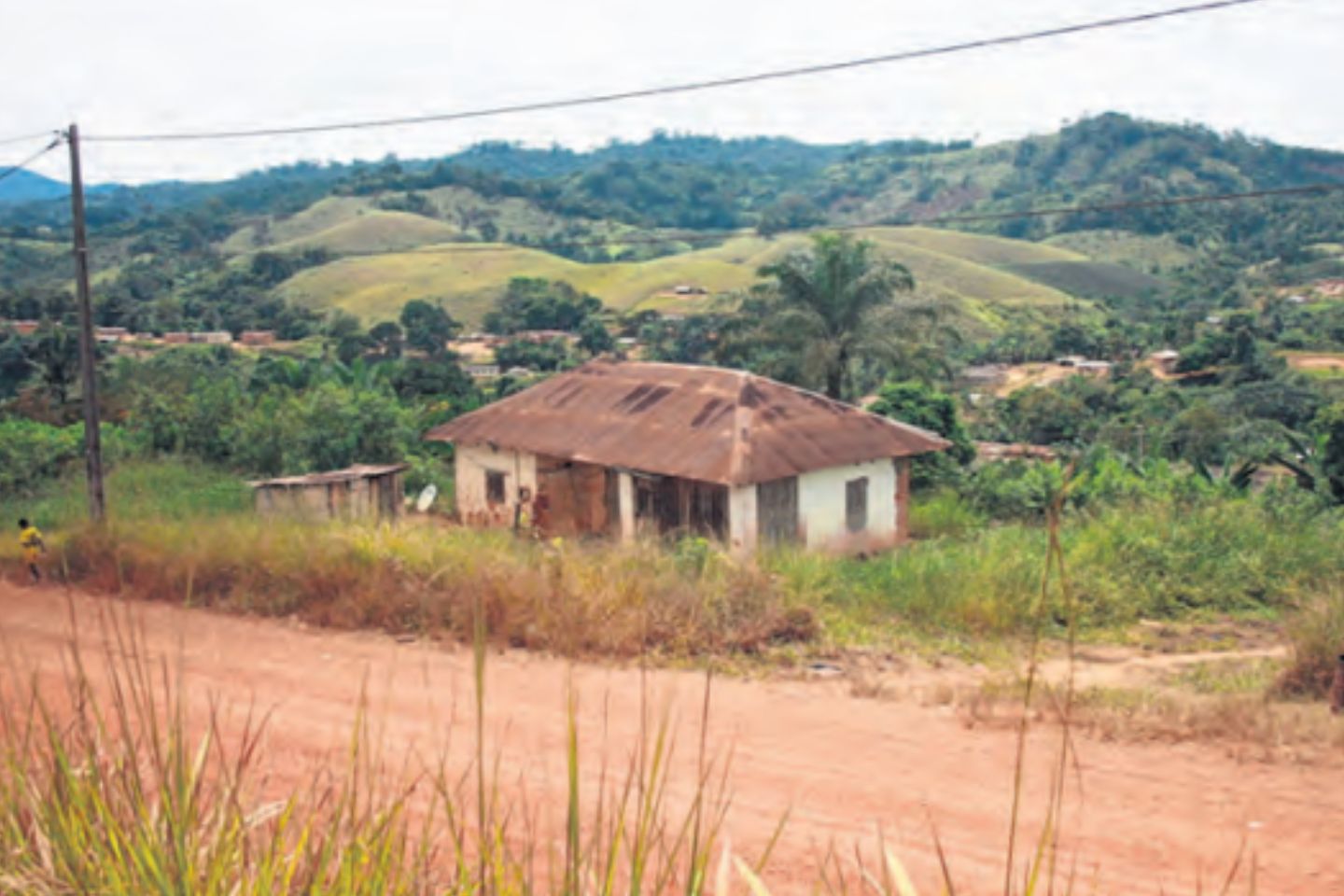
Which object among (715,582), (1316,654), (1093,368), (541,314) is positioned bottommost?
(1093,368)

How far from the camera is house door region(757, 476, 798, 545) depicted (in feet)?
56.8

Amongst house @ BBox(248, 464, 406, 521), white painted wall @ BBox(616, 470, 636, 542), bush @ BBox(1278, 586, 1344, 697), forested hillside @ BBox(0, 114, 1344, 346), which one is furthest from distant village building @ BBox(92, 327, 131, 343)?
bush @ BBox(1278, 586, 1344, 697)

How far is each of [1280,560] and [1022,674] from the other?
22.7 ft

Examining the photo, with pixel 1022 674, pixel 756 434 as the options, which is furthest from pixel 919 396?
pixel 1022 674

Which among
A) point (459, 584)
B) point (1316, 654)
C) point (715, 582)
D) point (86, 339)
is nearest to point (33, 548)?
point (86, 339)

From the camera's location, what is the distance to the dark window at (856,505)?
1858cm

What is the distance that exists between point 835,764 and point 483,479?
14.0 meters

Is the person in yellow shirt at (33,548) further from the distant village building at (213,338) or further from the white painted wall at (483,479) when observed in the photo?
the distant village building at (213,338)

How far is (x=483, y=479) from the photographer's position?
821 inches

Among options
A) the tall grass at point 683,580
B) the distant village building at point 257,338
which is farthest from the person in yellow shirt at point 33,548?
the distant village building at point 257,338

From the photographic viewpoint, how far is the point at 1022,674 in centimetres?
967

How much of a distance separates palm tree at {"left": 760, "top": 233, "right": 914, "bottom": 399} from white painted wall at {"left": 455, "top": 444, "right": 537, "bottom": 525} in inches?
354

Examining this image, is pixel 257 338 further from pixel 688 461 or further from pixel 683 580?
pixel 683 580

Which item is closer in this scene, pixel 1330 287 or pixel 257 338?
pixel 257 338
